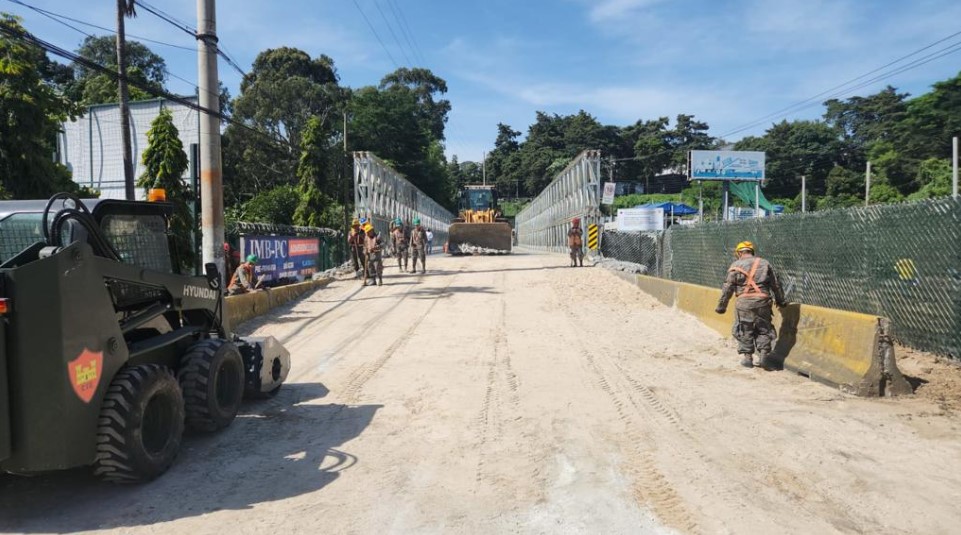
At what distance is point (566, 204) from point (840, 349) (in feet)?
84.0

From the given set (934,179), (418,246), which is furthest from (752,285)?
(934,179)

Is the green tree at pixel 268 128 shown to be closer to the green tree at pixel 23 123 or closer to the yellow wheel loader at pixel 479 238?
the yellow wheel loader at pixel 479 238

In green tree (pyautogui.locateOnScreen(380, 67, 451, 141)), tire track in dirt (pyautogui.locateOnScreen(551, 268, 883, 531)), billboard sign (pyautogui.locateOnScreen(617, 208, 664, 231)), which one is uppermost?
green tree (pyautogui.locateOnScreen(380, 67, 451, 141))

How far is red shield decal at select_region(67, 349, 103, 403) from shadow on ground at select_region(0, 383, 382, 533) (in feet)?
2.56

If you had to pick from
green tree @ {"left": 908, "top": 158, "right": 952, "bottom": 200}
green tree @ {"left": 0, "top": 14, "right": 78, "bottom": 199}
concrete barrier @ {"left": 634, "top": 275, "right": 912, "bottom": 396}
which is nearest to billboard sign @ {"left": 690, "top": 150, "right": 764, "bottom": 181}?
green tree @ {"left": 908, "top": 158, "right": 952, "bottom": 200}

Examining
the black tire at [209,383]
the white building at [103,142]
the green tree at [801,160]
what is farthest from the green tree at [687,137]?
the black tire at [209,383]

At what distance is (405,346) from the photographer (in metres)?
10.0

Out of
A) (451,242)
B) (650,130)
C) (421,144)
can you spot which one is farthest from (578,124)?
(451,242)

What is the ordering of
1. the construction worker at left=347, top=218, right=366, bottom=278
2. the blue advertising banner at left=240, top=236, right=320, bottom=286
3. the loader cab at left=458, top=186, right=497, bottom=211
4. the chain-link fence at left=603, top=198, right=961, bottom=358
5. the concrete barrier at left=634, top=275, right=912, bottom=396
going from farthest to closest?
the loader cab at left=458, top=186, right=497, bottom=211 → the construction worker at left=347, top=218, right=366, bottom=278 → the blue advertising banner at left=240, top=236, right=320, bottom=286 → the chain-link fence at left=603, top=198, right=961, bottom=358 → the concrete barrier at left=634, top=275, right=912, bottom=396

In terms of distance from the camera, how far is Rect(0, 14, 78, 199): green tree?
12.9 meters

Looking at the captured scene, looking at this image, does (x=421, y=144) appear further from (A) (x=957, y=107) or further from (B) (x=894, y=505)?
(B) (x=894, y=505)

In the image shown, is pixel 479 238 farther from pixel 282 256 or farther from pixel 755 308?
pixel 755 308

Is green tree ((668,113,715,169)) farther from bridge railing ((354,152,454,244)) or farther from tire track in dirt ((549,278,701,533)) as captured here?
tire track in dirt ((549,278,701,533))

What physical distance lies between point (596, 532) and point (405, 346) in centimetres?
651
